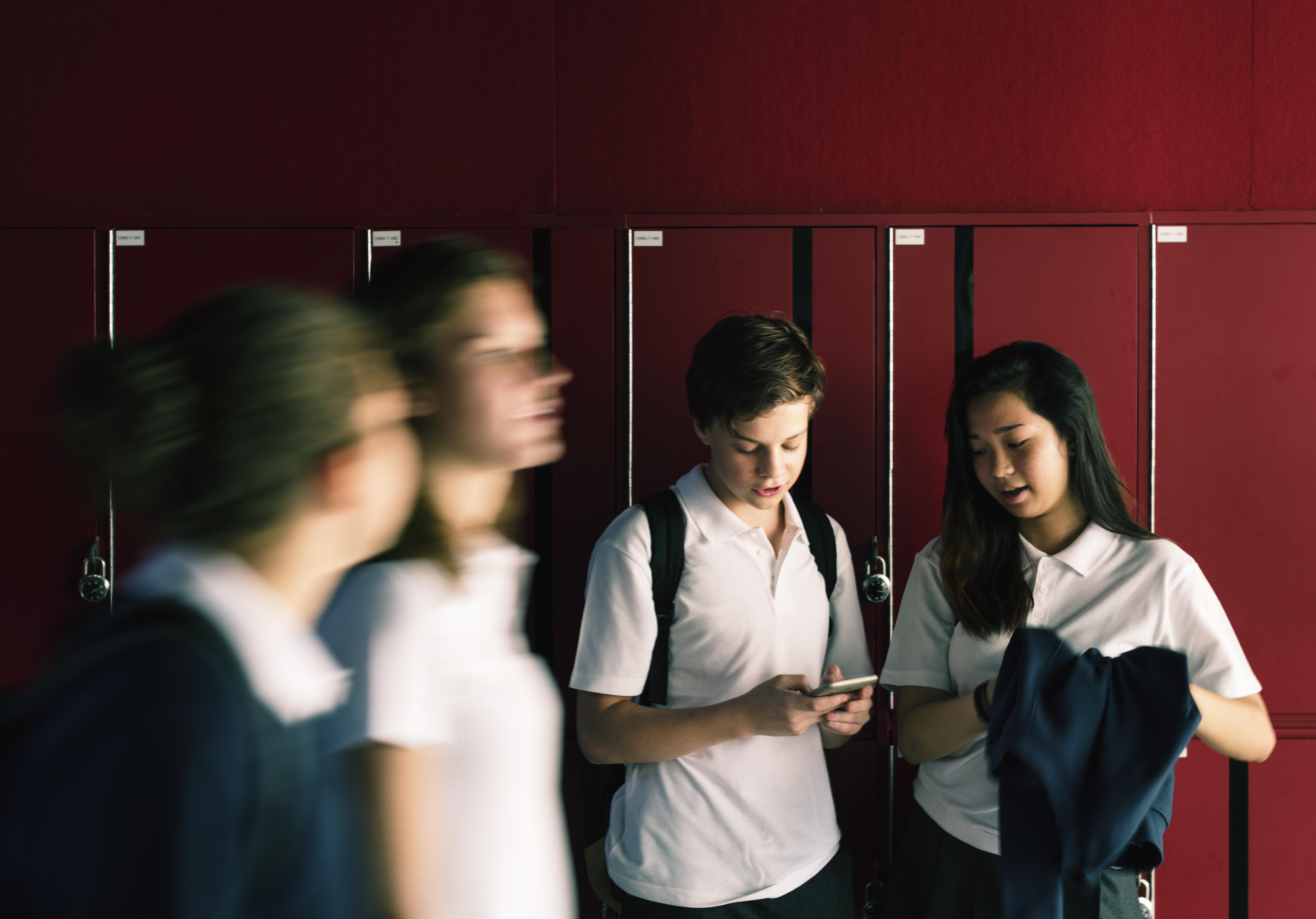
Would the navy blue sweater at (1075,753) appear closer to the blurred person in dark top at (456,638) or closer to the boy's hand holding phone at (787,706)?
the boy's hand holding phone at (787,706)

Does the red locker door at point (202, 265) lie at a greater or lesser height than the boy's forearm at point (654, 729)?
greater

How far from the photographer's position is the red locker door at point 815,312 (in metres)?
2.00

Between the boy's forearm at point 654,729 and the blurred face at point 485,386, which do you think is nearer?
the blurred face at point 485,386

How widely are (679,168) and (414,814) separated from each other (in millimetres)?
1827

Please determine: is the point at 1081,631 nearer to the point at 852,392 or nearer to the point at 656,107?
the point at 852,392

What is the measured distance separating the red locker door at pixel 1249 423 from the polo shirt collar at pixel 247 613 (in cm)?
→ 208

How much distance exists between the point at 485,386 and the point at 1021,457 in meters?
1.11

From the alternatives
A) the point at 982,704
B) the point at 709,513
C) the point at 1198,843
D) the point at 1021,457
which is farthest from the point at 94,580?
the point at 1198,843

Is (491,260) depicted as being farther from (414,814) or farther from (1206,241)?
(1206,241)

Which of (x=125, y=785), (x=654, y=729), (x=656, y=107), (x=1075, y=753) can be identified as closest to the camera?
(x=125, y=785)

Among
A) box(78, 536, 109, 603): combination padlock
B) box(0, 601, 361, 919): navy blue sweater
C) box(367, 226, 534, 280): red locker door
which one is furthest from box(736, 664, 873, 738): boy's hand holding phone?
box(78, 536, 109, 603): combination padlock

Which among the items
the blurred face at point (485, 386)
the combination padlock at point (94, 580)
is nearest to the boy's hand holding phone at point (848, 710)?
the blurred face at point (485, 386)

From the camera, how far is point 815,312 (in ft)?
6.57

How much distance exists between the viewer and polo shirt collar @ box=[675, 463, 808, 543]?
1455mm
